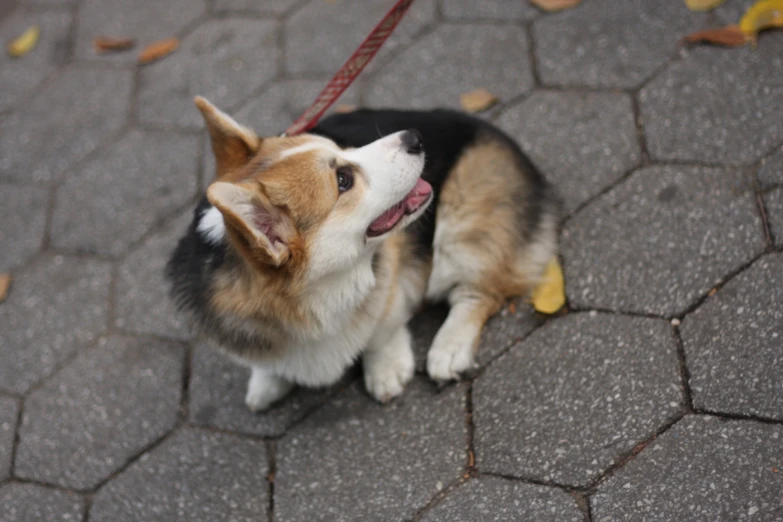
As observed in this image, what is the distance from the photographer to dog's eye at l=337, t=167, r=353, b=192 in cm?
209

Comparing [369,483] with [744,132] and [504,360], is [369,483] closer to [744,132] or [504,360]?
[504,360]

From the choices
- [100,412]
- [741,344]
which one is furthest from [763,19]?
[100,412]

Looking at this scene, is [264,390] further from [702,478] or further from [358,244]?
[702,478]

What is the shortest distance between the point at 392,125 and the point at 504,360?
35.8 inches

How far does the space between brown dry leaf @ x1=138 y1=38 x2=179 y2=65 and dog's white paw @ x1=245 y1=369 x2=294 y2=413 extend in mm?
2126

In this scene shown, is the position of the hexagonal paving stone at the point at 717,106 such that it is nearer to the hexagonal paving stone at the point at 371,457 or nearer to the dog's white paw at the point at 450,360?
the dog's white paw at the point at 450,360

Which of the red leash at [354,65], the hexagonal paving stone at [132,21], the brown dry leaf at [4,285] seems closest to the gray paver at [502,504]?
the red leash at [354,65]

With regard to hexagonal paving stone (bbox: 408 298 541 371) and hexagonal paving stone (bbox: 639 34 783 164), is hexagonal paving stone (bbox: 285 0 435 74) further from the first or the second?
hexagonal paving stone (bbox: 408 298 541 371)

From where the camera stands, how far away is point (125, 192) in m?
3.41

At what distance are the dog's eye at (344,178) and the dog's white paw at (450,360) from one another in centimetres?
78

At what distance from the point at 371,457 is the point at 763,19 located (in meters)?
2.47

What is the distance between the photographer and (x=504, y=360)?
2.57 metres

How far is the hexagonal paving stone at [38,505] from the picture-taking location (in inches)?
98.0

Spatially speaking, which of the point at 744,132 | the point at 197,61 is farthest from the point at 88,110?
the point at 744,132
